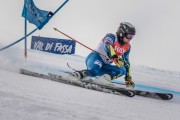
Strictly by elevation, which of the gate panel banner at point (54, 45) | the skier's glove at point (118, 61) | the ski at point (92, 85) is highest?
the gate panel banner at point (54, 45)

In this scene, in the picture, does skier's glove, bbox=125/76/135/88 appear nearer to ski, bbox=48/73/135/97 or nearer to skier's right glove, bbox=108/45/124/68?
skier's right glove, bbox=108/45/124/68

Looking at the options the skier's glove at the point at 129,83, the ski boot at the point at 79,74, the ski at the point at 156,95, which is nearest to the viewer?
the ski at the point at 156,95

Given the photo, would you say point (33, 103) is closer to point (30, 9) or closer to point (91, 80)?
point (91, 80)

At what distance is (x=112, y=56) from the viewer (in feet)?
23.5

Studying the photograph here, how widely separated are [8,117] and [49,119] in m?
0.30

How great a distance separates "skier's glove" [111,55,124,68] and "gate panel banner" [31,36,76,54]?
101cm

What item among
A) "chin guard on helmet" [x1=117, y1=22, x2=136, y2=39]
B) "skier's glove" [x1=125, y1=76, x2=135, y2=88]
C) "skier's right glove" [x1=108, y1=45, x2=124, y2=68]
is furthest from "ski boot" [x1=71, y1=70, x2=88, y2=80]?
"chin guard on helmet" [x1=117, y1=22, x2=136, y2=39]

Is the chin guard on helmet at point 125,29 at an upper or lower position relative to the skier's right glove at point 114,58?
upper

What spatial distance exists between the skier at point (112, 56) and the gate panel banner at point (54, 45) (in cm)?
61

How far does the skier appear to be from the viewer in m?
7.16

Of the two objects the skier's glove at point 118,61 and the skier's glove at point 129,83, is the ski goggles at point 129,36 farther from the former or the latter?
the skier's glove at point 129,83

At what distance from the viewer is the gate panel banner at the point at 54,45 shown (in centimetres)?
685

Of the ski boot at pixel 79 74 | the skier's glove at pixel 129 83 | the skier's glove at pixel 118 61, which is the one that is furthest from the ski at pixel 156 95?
the ski boot at pixel 79 74

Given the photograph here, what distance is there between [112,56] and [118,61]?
206 mm
